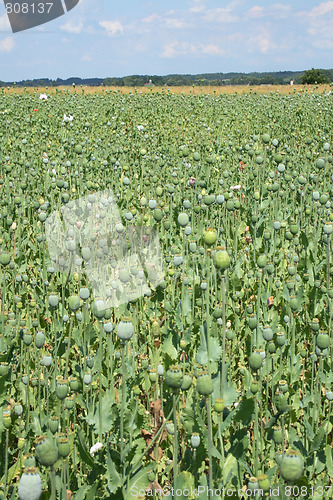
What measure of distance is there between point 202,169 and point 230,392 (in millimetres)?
4657

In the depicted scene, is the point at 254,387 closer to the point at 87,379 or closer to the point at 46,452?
the point at 87,379

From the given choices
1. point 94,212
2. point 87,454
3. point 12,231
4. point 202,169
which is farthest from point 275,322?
point 202,169

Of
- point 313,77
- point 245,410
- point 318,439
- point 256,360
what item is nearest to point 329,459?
point 318,439

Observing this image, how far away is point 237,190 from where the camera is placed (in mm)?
5758

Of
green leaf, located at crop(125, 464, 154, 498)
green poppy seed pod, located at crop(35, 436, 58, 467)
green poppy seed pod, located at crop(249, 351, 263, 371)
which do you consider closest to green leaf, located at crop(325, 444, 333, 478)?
green poppy seed pod, located at crop(249, 351, 263, 371)

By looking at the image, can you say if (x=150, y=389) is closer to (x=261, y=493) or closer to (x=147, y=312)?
(x=147, y=312)

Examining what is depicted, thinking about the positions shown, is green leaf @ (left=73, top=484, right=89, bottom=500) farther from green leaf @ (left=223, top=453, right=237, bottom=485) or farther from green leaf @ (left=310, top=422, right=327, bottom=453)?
green leaf @ (left=310, top=422, right=327, bottom=453)

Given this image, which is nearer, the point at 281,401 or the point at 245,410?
the point at 281,401

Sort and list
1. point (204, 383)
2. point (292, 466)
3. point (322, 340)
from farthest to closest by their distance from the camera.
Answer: point (322, 340)
point (204, 383)
point (292, 466)

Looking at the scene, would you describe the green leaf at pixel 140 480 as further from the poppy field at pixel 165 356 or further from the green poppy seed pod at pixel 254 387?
the green poppy seed pod at pixel 254 387

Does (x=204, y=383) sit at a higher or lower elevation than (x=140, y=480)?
higher

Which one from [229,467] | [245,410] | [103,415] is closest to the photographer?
[229,467]

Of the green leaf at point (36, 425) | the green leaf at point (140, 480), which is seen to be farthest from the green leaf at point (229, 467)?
the green leaf at point (36, 425)

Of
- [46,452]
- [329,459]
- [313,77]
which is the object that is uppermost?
[313,77]
